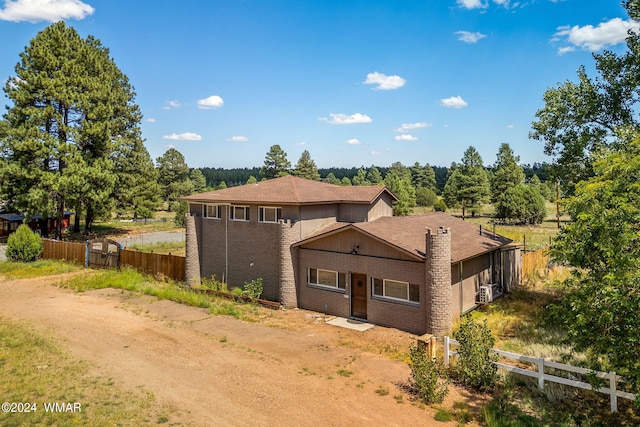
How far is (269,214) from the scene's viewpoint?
770 inches

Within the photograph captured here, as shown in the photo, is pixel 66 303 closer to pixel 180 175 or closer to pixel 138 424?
pixel 138 424

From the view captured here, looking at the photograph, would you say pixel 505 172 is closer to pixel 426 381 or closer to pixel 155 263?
pixel 155 263

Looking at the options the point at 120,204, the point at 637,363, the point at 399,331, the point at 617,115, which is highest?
the point at 617,115

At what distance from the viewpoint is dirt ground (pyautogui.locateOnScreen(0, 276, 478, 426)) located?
9.18 metres

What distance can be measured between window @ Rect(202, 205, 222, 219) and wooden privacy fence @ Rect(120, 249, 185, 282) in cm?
296

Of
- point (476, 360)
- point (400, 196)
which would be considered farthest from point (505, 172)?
point (476, 360)

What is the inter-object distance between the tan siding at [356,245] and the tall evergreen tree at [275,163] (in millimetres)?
65199

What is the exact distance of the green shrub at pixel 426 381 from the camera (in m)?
9.66

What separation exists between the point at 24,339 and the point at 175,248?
2189cm

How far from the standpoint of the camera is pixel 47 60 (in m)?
30.9

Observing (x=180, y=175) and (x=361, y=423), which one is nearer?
(x=361, y=423)

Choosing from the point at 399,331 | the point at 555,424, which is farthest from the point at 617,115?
the point at 555,424

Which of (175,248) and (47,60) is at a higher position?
(47,60)

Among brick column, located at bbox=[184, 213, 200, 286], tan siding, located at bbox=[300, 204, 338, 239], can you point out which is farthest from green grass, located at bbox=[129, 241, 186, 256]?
tan siding, located at bbox=[300, 204, 338, 239]
